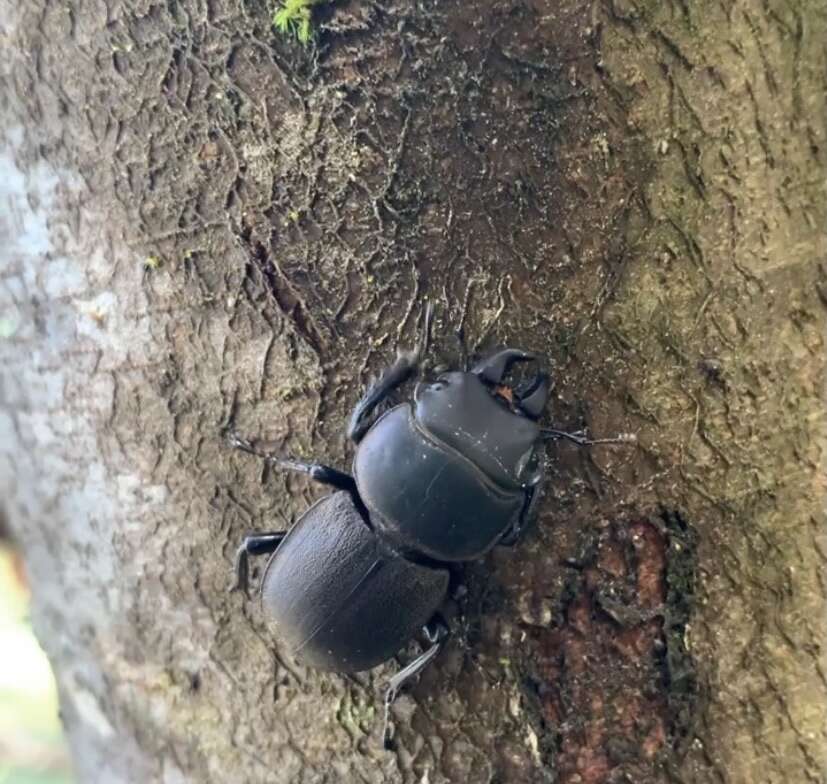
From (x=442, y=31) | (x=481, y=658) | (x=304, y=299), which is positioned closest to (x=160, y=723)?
(x=481, y=658)

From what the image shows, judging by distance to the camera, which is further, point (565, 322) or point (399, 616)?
point (399, 616)

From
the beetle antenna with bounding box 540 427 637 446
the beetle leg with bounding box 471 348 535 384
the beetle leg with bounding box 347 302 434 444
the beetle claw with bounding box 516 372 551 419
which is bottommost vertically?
the beetle antenna with bounding box 540 427 637 446

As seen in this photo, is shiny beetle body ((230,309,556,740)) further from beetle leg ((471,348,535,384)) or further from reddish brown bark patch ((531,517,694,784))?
reddish brown bark patch ((531,517,694,784))

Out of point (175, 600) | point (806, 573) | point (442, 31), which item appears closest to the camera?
point (442, 31)

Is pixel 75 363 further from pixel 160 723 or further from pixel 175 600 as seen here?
pixel 160 723

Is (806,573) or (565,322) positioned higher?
(565,322)

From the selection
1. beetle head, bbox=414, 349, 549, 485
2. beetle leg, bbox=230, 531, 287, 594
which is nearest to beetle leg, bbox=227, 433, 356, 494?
beetle leg, bbox=230, 531, 287, 594

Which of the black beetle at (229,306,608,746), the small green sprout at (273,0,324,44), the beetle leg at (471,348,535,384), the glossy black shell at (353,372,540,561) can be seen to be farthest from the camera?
the glossy black shell at (353,372,540,561)
